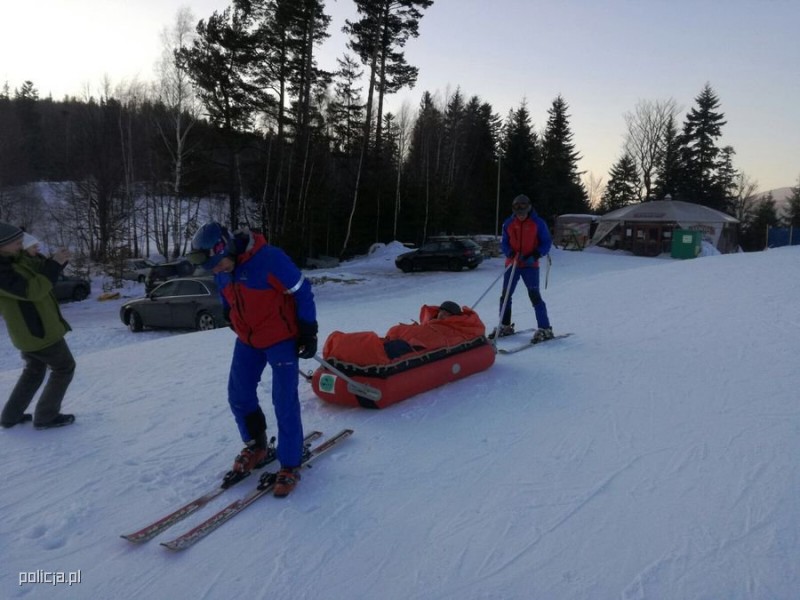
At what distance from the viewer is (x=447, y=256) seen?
76.9 feet

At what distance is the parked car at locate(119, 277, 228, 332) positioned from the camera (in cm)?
1127

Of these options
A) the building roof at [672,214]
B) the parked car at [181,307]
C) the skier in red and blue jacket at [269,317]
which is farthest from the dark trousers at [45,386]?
the building roof at [672,214]

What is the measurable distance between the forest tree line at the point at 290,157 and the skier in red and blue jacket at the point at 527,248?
1961cm

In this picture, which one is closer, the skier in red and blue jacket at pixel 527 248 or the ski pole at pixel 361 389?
the ski pole at pixel 361 389

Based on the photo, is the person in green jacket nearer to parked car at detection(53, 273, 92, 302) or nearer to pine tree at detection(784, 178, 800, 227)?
parked car at detection(53, 273, 92, 302)

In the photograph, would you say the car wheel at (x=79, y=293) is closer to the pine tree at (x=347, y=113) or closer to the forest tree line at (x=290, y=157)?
the forest tree line at (x=290, y=157)

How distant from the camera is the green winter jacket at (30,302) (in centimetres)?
397

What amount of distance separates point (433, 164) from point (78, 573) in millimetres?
41361

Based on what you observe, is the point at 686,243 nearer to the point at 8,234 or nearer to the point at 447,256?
the point at 447,256

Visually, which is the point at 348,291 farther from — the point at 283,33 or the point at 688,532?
the point at 688,532

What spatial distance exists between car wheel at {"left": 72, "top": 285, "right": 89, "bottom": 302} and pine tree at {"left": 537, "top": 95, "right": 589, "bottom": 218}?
115 ft

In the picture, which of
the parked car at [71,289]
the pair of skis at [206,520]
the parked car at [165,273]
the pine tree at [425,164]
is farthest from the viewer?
the pine tree at [425,164]

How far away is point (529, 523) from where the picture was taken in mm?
2887

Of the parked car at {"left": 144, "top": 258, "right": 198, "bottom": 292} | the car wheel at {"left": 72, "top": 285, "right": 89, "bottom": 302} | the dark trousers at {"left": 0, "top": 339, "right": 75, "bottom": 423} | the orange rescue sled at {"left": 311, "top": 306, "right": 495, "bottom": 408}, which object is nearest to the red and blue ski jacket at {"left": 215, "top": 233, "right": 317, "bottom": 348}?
the orange rescue sled at {"left": 311, "top": 306, "right": 495, "bottom": 408}
